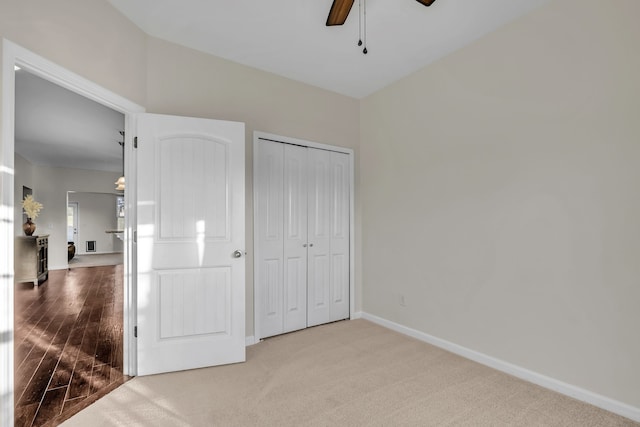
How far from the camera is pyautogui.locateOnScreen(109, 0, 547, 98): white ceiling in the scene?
2.38 meters

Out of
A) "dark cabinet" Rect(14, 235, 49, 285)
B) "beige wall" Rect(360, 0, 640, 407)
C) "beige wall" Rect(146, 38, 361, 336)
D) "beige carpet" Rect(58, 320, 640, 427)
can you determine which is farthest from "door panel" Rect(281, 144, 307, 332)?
"dark cabinet" Rect(14, 235, 49, 285)

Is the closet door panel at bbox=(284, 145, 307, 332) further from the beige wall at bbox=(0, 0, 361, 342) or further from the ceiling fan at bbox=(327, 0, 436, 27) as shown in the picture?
the ceiling fan at bbox=(327, 0, 436, 27)

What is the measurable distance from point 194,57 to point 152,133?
34.5 inches

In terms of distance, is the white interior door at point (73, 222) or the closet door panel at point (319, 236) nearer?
the closet door panel at point (319, 236)

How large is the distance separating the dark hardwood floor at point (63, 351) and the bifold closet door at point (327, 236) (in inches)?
78.5

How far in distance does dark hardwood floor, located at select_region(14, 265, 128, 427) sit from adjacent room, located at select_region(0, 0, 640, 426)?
21 cm

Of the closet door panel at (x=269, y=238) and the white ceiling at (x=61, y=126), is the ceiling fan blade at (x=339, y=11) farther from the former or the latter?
the white ceiling at (x=61, y=126)

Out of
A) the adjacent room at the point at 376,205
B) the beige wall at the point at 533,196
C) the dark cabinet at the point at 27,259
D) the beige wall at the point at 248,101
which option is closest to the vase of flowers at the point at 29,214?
the dark cabinet at the point at 27,259

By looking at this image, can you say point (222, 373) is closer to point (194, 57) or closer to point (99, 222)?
point (194, 57)

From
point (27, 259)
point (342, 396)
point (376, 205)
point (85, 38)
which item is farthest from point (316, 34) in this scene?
point (27, 259)

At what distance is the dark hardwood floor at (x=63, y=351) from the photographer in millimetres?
2152

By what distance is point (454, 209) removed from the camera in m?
3.00

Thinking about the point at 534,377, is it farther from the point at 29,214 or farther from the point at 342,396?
the point at 29,214

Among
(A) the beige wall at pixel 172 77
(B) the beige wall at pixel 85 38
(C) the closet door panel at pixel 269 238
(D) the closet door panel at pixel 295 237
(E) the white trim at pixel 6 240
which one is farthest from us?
(D) the closet door panel at pixel 295 237
